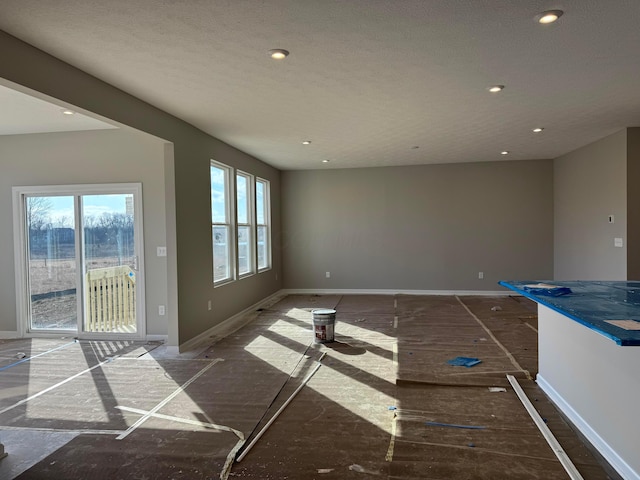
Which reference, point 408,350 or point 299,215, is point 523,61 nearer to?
point 408,350

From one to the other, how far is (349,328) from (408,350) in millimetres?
1214

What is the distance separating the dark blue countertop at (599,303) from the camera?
2.08 meters

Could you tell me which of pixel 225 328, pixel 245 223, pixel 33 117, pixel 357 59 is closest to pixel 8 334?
pixel 225 328

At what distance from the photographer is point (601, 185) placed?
6.05 m

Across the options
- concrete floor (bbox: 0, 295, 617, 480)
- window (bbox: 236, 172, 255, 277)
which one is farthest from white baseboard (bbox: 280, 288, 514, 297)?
concrete floor (bbox: 0, 295, 617, 480)

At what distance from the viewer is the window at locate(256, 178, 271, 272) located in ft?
26.1

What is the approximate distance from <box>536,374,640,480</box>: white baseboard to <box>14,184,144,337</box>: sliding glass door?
4.36 metres

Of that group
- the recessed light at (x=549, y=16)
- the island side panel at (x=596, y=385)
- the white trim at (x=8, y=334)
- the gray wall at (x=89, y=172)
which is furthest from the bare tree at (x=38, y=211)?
the island side panel at (x=596, y=385)

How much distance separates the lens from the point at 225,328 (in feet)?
19.1

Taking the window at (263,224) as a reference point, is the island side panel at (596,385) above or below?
below

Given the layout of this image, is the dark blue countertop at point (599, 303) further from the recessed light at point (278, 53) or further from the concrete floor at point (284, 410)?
the recessed light at point (278, 53)

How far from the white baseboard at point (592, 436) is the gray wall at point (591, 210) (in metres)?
2.89

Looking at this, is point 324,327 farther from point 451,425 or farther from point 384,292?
point 384,292

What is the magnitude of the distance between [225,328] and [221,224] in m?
1.41
